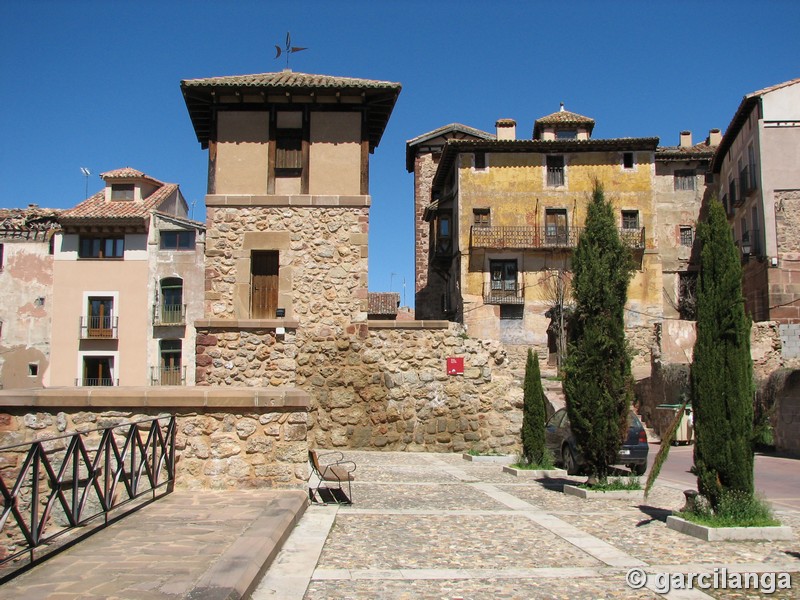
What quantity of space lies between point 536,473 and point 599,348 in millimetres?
3644

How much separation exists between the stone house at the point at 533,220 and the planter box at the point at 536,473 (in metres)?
21.4

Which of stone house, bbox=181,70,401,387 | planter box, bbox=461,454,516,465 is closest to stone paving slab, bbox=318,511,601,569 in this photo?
planter box, bbox=461,454,516,465

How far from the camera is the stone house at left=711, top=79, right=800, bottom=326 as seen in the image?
2812 centimetres

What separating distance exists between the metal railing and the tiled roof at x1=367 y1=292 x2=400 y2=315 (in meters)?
35.2

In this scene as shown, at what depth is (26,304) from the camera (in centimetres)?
3697

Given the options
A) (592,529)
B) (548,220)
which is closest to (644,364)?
(548,220)

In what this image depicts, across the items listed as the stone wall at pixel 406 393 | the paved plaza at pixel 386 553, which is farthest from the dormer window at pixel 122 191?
the paved plaza at pixel 386 553

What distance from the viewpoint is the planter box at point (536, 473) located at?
12570 mm

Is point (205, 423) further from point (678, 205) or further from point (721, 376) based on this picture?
point (678, 205)

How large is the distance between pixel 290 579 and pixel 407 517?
10.3 feet

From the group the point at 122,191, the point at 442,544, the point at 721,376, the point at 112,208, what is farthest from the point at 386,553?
the point at 122,191

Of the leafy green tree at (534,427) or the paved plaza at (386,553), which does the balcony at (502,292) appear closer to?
the leafy green tree at (534,427)

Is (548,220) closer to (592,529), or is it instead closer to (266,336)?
(266,336)

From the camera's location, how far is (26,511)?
8422 millimetres
